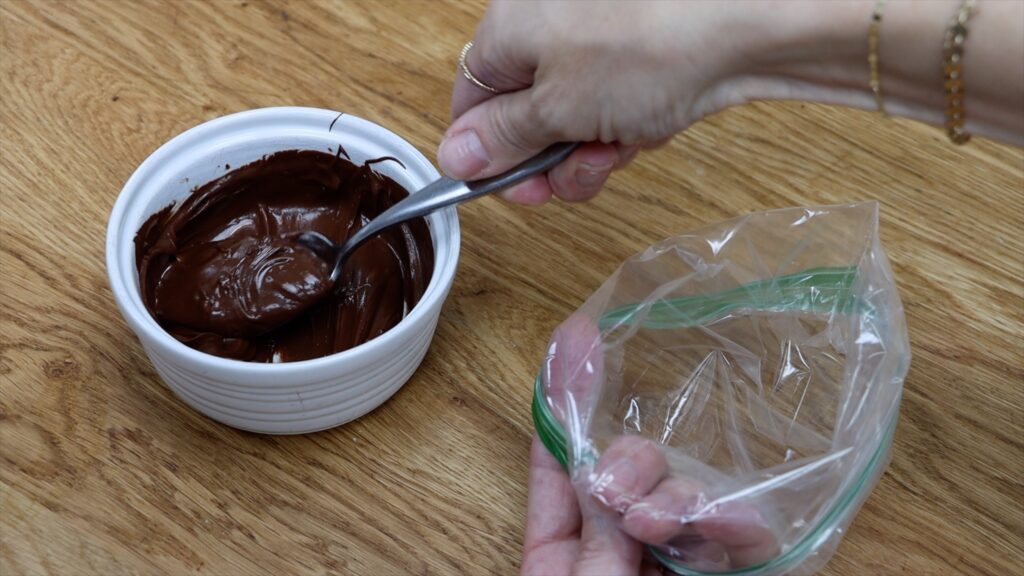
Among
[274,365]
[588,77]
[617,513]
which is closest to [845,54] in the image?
[588,77]

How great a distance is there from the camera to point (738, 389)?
105 centimetres

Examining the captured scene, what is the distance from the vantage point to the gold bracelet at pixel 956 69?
769 millimetres

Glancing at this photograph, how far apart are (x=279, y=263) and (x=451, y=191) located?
8.2 inches

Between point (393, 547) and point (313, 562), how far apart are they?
78 millimetres

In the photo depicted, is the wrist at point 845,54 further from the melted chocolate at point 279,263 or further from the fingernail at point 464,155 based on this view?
the melted chocolate at point 279,263

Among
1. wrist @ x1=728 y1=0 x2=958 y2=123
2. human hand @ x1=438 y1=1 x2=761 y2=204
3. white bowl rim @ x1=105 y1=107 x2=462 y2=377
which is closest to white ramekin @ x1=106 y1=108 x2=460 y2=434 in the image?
white bowl rim @ x1=105 y1=107 x2=462 y2=377

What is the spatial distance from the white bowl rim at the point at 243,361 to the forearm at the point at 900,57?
34cm

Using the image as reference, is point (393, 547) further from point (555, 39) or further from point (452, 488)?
point (555, 39)

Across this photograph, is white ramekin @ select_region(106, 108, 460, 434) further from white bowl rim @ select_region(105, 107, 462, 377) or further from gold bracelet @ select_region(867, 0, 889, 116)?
gold bracelet @ select_region(867, 0, 889, 116)

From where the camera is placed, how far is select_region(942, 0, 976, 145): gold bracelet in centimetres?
77

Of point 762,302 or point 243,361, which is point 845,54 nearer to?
point 762,302

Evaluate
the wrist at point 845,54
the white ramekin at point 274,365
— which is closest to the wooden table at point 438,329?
the white ramekin at point 274,365

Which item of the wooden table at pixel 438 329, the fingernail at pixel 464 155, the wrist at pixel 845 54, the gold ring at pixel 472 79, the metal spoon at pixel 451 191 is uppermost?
the wrist at pixel 845 54

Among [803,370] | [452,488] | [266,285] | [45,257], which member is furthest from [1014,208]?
[45,257]
